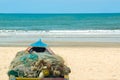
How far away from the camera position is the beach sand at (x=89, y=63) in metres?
11.3

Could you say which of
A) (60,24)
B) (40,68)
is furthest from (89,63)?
(60,24)

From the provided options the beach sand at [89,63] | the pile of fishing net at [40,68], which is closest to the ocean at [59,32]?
the beach sand at [89,63]

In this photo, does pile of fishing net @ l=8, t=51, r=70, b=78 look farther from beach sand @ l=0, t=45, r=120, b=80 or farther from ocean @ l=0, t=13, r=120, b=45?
ocean @ l=0, t=13, r=120, b=45

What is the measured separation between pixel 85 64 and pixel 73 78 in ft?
7.35

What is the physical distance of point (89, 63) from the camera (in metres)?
13.3

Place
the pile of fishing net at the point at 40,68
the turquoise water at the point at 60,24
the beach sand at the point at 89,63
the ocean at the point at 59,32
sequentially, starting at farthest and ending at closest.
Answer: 1. the turquoise water at the point at 60,24
2. the ocean at the point at 59,32
3. the beach sand at the point at 89,63
4. the pile of fishing net at the point at 40,68

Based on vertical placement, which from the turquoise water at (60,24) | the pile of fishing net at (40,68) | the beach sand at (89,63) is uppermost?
the pile of fishing net at (40,68)

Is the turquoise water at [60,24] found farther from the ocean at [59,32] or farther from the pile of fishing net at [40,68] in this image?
the pile of fishing net at [40,68]

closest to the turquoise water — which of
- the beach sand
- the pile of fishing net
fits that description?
the beach sand

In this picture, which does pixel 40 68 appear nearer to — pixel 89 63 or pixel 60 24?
pixel 89 63

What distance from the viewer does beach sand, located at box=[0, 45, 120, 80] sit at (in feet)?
37.1

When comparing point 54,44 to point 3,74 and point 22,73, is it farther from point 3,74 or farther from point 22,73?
point 22,73

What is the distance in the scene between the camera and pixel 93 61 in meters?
13.8

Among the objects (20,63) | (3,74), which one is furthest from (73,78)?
(20,63)
